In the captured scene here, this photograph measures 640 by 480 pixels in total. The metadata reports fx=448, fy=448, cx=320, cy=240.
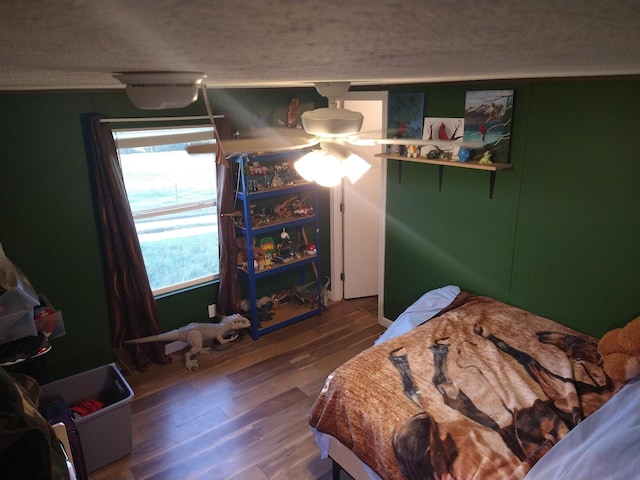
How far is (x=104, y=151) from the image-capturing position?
10.2 ft

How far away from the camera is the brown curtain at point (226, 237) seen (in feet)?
12.0

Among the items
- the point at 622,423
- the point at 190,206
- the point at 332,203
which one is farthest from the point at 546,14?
the point at 332,203

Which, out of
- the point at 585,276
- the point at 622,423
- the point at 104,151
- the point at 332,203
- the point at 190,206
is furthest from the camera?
the point at 332,203

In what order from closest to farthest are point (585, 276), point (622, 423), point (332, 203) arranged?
point (622, 423)
point (585, 276)
point (332, 203)

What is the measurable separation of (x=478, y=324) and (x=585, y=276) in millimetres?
716

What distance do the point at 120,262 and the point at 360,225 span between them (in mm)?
2346

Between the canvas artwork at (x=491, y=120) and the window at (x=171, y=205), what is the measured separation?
196cm

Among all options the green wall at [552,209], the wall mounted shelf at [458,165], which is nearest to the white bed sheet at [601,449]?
the green wall at [552,209]

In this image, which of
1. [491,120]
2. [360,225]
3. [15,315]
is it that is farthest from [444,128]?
[15,315]

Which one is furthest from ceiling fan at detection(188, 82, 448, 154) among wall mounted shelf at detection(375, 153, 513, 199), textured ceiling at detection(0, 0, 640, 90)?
wall mounted shelf at detection(375, 153, 513, 199)

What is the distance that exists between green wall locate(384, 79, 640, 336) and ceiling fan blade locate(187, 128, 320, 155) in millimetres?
1879

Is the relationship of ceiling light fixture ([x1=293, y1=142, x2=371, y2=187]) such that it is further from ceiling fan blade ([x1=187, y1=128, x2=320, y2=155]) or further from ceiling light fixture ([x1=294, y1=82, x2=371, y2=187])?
ceiling fan blade ([x1=187, y1=128, x2=320, y2=155])

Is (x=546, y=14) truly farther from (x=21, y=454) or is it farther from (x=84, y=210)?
(x=84, y=210)

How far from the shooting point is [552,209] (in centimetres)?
289
